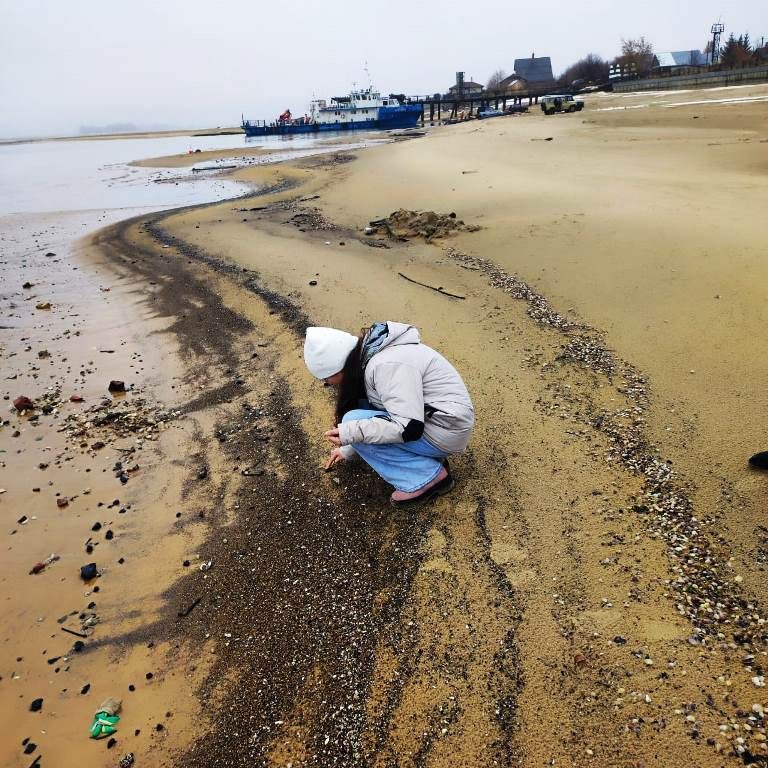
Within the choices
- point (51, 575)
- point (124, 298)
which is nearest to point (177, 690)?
point (51, 575)

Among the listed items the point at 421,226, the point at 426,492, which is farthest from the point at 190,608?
the point at 421,226

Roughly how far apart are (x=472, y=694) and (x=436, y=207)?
10542mm

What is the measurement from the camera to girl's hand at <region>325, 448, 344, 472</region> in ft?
12.3

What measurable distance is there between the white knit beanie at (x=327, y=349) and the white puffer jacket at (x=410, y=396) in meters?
0.17

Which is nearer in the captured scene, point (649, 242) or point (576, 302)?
point (576, 302)

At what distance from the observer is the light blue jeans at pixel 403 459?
3.27 metres

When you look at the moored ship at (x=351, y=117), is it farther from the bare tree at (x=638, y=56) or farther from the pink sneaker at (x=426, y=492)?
the pink sneaker at (x=426, y=492)

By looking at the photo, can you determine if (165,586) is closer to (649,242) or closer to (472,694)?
(472,694)

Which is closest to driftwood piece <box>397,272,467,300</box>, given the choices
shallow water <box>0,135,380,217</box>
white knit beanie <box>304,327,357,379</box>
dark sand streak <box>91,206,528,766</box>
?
dark sand streak <box>91,206,528,766</box>

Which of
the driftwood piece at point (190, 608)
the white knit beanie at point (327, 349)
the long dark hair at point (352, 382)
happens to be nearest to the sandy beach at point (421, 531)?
the driftwood piece at point (190, 608)

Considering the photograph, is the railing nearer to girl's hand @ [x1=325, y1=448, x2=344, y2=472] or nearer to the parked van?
the parked van

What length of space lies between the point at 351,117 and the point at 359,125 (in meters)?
2.43

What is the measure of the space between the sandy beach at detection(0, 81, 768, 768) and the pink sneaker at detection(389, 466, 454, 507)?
0.28 feet

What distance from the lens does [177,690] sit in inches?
103
